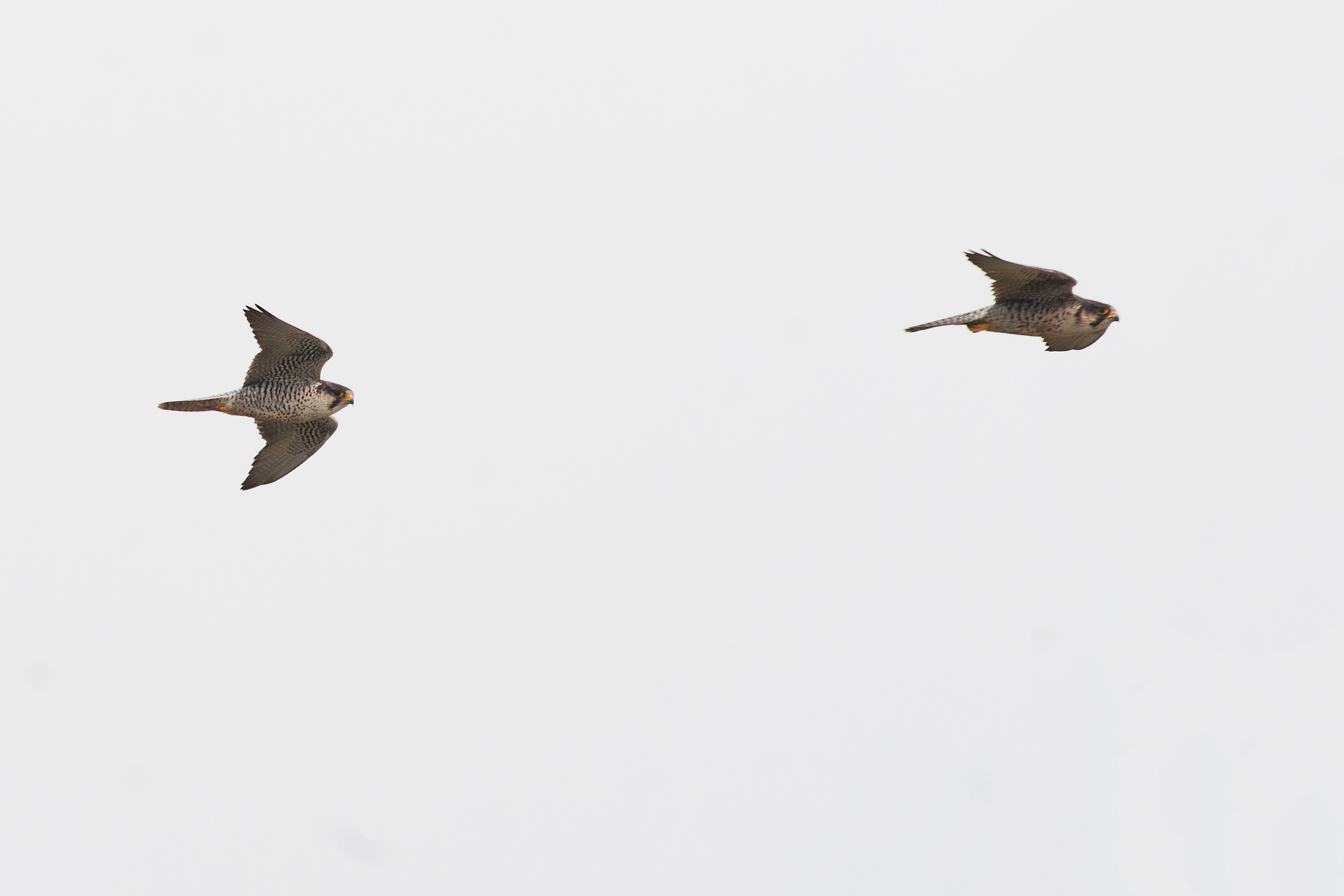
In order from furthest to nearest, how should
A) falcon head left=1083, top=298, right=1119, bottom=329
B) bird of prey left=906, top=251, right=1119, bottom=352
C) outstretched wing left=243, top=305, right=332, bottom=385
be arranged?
falcon head left=1083, top=298, right=1119, bottom=329
bird of prey left=906, top=251, right=1119, bottom=352
outstretched wing left=243, top=305, right=332, bottom=385

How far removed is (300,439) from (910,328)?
353 inches

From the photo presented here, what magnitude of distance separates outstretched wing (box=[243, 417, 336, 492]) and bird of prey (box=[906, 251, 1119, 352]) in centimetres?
869

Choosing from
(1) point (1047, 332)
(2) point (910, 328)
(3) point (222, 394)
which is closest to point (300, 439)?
(3) point (222, 394)

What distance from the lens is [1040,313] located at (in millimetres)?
25016

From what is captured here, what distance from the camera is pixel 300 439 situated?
25391mm

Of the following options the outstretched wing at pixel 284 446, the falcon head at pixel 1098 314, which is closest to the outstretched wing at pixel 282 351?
the outstretched wing at pixel 284 446

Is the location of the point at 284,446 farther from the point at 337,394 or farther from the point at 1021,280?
the point at 1021,280

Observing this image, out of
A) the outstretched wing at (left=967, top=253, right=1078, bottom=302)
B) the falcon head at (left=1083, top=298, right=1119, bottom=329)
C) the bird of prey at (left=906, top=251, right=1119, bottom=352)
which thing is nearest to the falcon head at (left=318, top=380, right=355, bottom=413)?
the bird of prey at (left=906, top=251, right=1119, bottom=352)

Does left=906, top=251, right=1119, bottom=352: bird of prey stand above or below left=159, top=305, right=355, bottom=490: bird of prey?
above

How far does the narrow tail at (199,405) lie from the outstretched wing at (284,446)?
84cm

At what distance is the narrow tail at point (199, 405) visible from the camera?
23875mm

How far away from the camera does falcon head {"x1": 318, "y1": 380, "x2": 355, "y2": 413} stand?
2480 cm

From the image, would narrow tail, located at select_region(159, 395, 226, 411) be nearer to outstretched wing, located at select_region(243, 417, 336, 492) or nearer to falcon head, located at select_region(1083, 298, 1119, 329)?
outstretched wing, located at select_region(243, 417, 336, 492)

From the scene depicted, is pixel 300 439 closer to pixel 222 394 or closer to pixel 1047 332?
pixel 222 394
